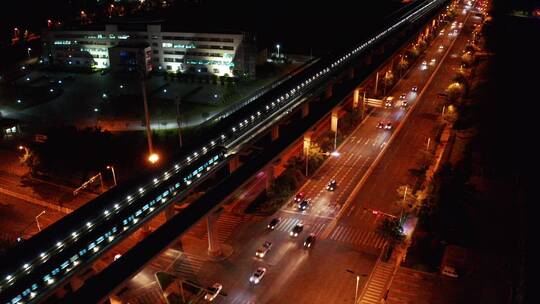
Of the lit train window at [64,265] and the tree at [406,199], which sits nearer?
the lit train window at [64,265]

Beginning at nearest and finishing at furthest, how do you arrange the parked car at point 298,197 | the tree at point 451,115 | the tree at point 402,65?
1. the parked car at point 298,197
2. the tree at point 451,115
3. the tree at point 402,65

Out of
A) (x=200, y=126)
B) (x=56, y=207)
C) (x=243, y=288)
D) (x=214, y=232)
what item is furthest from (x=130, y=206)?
(x=200, y=126)

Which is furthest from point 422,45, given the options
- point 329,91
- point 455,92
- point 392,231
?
point 392,231

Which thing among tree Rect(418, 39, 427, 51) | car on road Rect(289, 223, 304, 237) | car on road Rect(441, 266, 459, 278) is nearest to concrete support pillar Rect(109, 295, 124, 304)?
car on road Rect(289, 223, 304, 237)

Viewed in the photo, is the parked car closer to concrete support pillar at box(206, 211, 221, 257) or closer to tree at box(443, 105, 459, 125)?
concrete support pillar at box(206, 211, 221, 257)

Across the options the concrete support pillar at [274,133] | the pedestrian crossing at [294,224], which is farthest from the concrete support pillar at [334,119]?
the pedestrian crossing at [294,224]

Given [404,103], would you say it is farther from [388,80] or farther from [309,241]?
[309,241]

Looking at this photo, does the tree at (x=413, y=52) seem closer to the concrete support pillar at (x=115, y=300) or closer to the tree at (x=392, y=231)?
the tree at (x=392, y=231)
